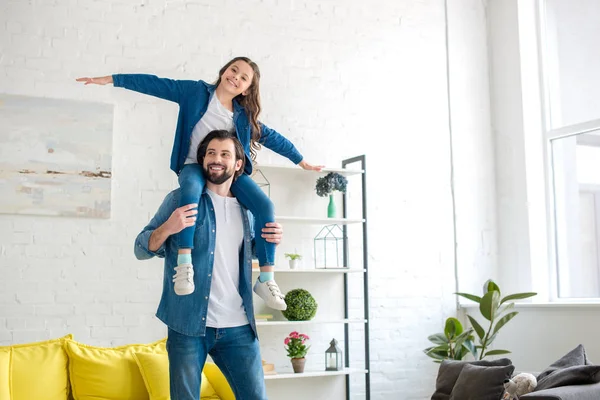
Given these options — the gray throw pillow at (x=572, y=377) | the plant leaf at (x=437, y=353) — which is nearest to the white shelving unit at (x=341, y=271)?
the plant leaf at (x=437, y=353)

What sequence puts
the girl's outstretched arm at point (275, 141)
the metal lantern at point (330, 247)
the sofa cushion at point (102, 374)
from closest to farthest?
the girl's outstretched arm at point (275, 141) → the sofa cushion at point (102, 374) → the metal lantern at point (330, 247)

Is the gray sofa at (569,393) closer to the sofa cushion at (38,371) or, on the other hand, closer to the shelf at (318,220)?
the shelf at (318,220)

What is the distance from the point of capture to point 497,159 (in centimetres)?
627

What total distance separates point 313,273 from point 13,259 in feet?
6.84

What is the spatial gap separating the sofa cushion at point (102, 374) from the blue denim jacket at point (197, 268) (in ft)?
6.29

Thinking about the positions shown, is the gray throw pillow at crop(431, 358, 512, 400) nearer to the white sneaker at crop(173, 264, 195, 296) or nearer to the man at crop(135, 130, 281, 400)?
the man at crop(135, 130, 281, 400)

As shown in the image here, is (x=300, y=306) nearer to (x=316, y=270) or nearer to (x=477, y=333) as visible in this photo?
(x=316, y=270)

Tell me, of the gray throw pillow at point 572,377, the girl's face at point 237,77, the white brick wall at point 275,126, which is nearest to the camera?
the girl's face at point 237,77

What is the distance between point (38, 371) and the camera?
4.20 metres

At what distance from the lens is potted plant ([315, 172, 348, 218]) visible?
5227 mm

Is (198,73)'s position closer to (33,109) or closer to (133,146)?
(133,146)

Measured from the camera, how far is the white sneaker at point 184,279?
2.46m

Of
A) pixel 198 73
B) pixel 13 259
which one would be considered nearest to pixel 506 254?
pixel 198 73

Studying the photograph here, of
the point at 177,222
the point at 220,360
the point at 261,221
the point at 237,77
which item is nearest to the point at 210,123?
the point at 237,77
